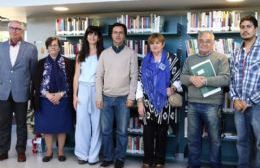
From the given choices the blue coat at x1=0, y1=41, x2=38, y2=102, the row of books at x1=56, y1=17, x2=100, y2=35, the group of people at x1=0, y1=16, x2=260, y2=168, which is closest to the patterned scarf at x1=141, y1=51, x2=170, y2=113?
the group of people at x1=0, y1=16, x2=260, y2=168

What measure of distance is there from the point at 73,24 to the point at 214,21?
191 cm

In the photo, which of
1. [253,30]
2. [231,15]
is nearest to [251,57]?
[253,30]

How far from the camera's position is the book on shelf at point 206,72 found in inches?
140

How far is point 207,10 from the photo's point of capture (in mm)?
4359

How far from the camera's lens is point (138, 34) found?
440 cm

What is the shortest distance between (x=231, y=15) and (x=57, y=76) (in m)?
2.23

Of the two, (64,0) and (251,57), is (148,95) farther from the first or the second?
(64,0)

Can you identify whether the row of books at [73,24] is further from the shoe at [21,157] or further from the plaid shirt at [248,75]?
the plaid shirt at [248,75]

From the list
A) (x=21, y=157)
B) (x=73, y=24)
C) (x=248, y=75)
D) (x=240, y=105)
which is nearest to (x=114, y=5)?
(x=73, y=24)

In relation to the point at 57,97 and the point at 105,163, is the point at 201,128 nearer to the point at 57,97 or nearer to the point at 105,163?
the point at 105,163

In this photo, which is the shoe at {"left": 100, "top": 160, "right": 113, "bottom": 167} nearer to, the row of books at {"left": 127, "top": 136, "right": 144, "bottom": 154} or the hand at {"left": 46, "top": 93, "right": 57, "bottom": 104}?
the row of books at {"left": 127, "top": 136, "right": 144, "bottom": 154}

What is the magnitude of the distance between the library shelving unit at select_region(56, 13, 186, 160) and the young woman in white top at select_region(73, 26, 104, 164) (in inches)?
20.1

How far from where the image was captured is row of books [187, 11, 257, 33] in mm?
3967

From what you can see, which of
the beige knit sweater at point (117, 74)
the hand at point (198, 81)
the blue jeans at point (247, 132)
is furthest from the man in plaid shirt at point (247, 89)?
the beige knit sweater at point (117, 74)
